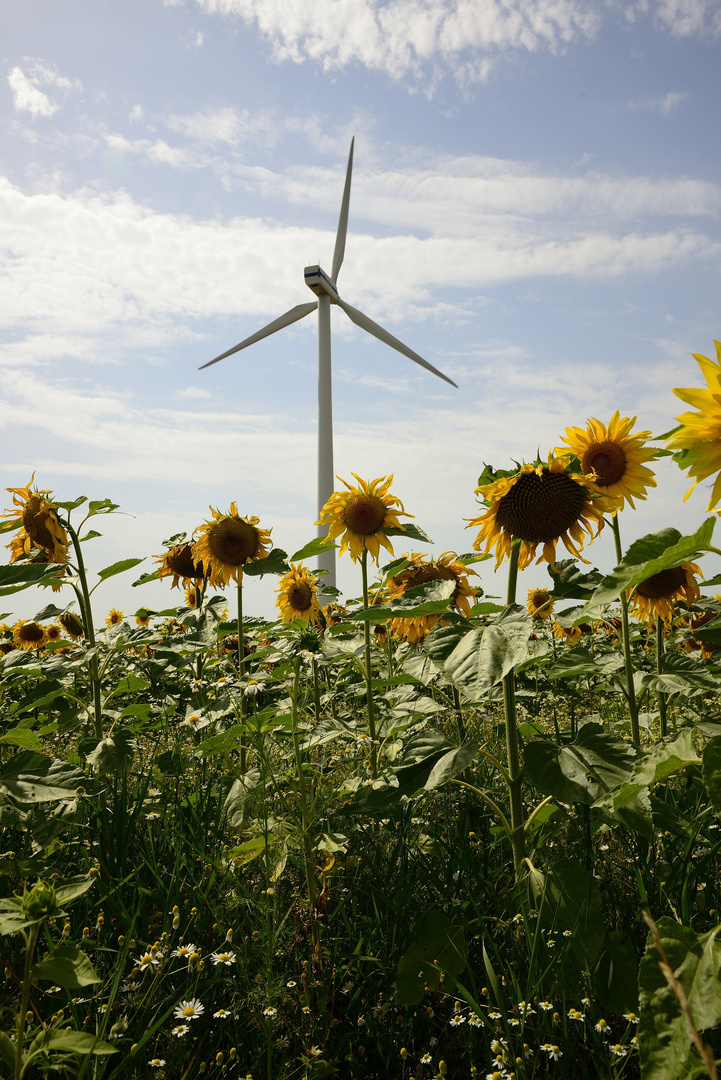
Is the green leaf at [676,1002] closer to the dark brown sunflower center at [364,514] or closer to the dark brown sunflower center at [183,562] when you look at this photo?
the dark brown sunflower center at [364,514]

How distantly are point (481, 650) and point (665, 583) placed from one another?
273 centimetres

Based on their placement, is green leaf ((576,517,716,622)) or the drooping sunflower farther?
the drooping sunflower

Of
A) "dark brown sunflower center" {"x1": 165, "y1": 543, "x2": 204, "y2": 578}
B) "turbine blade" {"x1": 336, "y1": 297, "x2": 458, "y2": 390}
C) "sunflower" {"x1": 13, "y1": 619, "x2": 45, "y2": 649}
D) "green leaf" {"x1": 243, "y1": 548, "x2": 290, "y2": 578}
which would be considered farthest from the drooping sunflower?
"turbine blade" {"x1": 336, "y1": 297, "x2": 458, "y2": 390}

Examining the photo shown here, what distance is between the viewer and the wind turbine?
19.6m

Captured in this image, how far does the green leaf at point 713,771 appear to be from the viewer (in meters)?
1.64

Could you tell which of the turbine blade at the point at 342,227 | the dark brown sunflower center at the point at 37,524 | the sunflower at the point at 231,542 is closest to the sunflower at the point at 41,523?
the dark brown sunflower center at the point at 37,524

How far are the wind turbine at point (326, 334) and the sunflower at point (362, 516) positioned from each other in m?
14.0

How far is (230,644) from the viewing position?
327 inches

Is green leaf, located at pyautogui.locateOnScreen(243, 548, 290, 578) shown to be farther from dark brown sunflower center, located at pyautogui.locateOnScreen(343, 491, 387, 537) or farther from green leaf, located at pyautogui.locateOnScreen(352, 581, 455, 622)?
green leaf, located at pyautogui.locateOnScreen(352, 581, 455, 622)

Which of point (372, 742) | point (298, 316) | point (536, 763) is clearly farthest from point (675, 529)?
point (298, 316)

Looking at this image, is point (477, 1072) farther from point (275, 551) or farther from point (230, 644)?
point (230, 644)

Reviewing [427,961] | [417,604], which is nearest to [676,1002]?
[427,961]

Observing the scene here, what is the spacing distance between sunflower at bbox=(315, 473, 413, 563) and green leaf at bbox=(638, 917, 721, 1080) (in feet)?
9.54

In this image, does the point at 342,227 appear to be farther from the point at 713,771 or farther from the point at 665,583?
the point at 713,771
